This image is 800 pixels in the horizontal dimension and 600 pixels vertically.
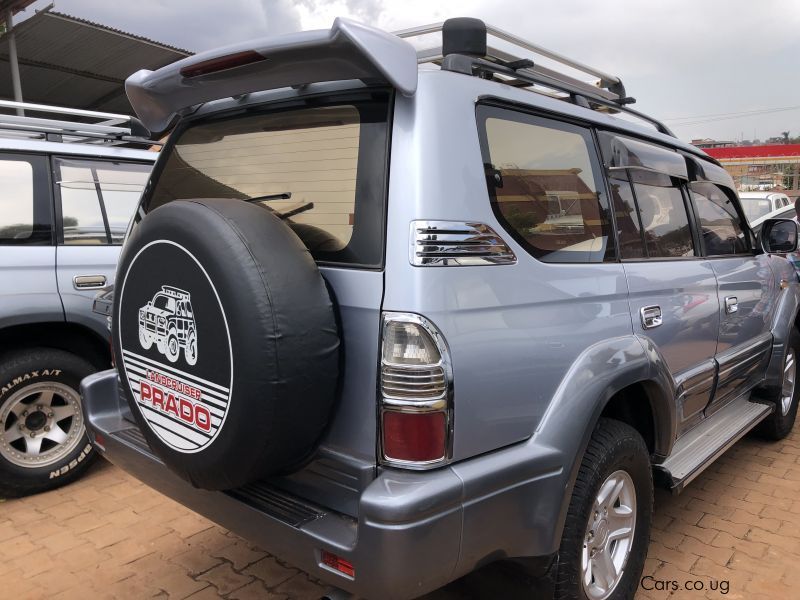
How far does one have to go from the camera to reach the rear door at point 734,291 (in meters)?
3.28

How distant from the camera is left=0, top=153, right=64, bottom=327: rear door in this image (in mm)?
3283

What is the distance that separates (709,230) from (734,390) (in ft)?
3.13

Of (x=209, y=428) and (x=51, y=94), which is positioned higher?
(x=51, y=94)

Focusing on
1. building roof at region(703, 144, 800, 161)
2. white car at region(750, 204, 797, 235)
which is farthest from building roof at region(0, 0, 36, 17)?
building roof at region(703, 144, 800, 161)

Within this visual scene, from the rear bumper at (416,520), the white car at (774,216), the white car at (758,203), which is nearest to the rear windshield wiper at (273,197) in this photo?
the rear bumper at (416,520)

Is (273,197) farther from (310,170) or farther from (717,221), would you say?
(717,221)

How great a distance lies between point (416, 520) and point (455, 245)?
75cm

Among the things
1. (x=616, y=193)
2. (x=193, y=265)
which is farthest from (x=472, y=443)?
(x=616, y=193)

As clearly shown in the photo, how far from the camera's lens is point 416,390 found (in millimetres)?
1671

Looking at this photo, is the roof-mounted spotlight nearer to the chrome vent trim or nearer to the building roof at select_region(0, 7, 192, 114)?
the chrome vent trim

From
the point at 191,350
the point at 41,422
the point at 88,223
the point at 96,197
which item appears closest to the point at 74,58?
the point at 96,197

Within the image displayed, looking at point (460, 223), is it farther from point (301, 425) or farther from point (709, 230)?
point (709, 230)

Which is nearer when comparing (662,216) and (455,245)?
(455,245)

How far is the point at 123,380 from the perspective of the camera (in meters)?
2.19
